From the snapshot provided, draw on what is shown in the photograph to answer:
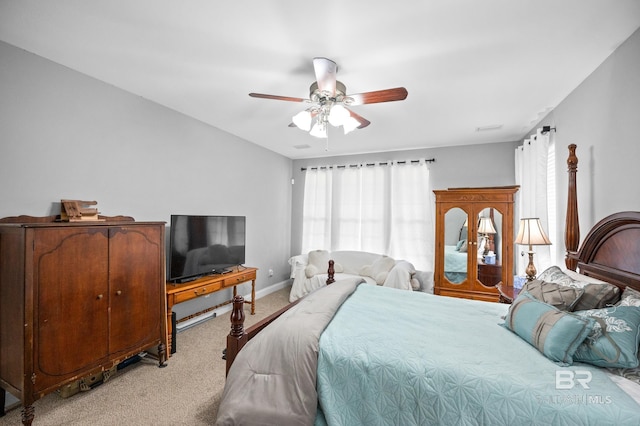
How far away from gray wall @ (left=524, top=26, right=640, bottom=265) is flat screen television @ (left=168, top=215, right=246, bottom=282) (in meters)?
3.76

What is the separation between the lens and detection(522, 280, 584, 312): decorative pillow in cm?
163

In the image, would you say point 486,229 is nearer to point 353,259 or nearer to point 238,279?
point 353,259

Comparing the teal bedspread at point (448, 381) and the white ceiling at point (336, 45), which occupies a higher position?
the white ceiling at point (336, 45)

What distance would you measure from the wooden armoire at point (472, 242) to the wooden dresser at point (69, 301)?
12.3ft

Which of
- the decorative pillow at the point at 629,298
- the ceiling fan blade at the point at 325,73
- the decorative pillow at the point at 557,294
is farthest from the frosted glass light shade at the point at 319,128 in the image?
the decorative pillow at the point at 629,298

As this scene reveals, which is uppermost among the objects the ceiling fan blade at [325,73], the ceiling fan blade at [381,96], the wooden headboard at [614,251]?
the ceiling fan blade at [325,73]

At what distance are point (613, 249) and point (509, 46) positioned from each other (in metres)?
1.57

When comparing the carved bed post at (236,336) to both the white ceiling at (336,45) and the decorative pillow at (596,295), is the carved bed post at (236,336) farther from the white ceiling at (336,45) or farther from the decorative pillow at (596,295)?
the decorative pillow at (596,295)

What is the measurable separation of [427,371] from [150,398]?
83.6 inches

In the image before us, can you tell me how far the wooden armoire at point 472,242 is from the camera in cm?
377

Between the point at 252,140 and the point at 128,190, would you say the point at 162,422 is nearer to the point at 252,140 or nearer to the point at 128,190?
Answer: the point at 128,190

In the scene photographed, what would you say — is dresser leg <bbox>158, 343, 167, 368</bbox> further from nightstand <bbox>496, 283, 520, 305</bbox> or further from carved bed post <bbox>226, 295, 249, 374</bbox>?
nightstand <bbox>496, 283, 520, 305</bbox>

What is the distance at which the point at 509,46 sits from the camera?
6.34 ft

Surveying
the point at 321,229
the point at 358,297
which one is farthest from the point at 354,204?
the point at 358,297
